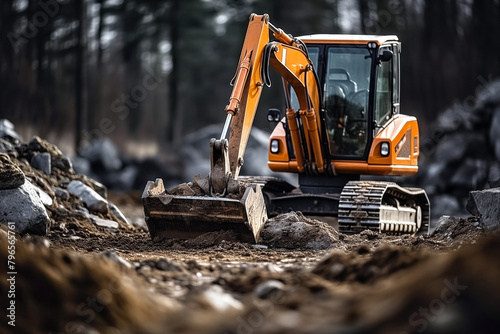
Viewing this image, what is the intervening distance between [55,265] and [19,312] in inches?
13.8

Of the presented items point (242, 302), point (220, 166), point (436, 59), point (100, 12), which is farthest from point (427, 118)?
point (242, 302)

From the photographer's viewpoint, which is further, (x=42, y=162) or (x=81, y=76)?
(x=81, y=76)

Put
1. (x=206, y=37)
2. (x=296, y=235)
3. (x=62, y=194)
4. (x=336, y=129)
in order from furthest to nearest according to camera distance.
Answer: (x=206, y=37) → (x=336, y=129) → (x=62, y=194) → (x=296, y=235)

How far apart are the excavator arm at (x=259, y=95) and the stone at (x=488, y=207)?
7.79ft

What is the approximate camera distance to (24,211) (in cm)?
811

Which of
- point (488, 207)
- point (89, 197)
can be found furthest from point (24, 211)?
point (488, 207)

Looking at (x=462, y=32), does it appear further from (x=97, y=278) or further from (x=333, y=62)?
(x=97, y=278)

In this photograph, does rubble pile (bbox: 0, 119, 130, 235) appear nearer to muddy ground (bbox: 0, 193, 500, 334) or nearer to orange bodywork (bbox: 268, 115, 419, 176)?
muddy ground (bbox: 0, 193, 500, 334)

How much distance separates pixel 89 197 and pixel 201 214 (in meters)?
2.73

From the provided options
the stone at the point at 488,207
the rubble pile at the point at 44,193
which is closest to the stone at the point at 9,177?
the rubble pile at the point at 44,193

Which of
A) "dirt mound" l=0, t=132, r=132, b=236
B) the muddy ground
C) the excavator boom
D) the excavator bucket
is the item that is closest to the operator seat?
the excavator boom

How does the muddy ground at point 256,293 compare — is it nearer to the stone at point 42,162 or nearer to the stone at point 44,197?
the stone at point 44,197

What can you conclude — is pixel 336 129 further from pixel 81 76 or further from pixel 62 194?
pixel 81 76

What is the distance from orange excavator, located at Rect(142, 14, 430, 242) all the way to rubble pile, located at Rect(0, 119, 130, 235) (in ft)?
4.68
